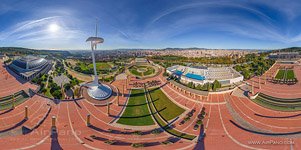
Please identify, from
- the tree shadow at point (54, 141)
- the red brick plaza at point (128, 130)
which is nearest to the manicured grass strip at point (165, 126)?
the red brick plaza at point (128, 130)

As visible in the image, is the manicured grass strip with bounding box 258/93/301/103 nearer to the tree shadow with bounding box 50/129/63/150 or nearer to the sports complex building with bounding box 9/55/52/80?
the tree shadow with bounding box 50/129/63/150

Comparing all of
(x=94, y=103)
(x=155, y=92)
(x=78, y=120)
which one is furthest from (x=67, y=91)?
(x=155, y=92)

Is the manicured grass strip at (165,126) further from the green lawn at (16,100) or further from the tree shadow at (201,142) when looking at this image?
the green lawn at (16,100)

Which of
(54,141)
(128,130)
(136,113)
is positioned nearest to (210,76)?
(136,113)

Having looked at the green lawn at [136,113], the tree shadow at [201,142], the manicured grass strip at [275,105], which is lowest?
the tree shadow at [201,142]

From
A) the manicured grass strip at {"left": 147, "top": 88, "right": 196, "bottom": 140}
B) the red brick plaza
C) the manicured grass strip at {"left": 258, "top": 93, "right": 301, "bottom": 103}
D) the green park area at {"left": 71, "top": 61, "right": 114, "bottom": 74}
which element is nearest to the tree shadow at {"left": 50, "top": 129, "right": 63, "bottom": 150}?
the red brick plaza

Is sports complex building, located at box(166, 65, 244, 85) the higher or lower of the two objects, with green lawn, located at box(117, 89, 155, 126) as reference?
higher

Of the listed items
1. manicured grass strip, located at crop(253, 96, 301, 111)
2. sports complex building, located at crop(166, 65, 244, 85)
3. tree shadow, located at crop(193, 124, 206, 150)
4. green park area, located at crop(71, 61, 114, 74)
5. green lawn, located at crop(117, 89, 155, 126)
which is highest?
green park area, located at crop(71, 61, 114, 74)

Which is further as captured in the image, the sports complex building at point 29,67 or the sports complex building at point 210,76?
the sports complex building at point 29,67
